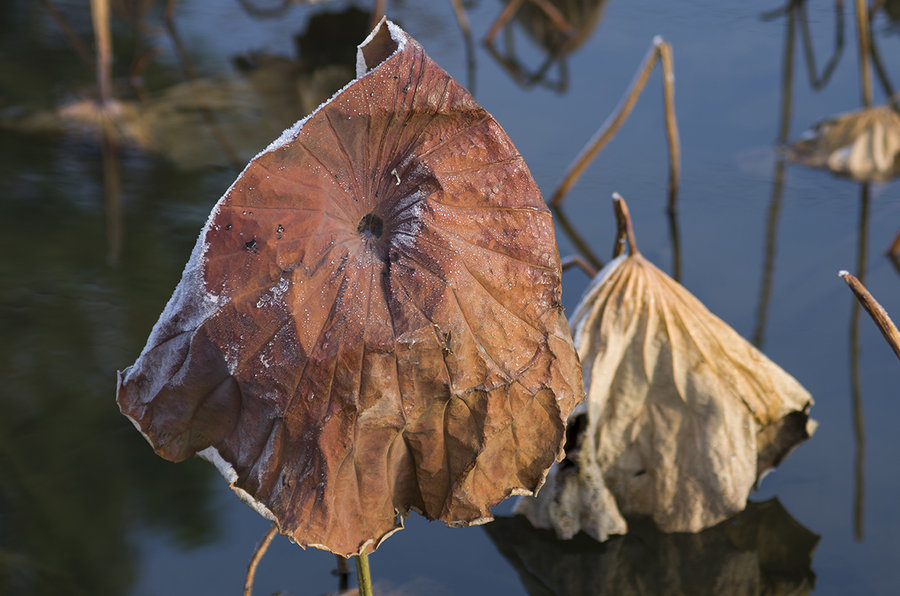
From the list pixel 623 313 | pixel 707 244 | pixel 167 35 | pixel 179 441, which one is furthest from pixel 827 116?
pixel 179 441

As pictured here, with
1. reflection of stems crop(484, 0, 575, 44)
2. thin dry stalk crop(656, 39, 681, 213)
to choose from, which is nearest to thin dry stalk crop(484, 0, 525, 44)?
reflection of stems crop(484, 0, 575, 44)

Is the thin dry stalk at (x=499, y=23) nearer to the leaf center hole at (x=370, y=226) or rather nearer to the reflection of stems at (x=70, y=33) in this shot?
the reflection of stems at (x=70, y=33)

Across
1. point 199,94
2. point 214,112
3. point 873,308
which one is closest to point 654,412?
point 873,308

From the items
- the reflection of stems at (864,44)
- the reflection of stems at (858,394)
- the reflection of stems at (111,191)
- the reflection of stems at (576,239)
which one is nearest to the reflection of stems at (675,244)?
the reflection of stems at (576,239)

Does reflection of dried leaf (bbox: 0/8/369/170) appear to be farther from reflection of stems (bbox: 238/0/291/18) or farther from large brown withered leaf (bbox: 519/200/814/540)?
large brown withered leaf (bbox: 519/200/814/540)

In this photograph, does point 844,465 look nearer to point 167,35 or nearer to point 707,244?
point 707,244
